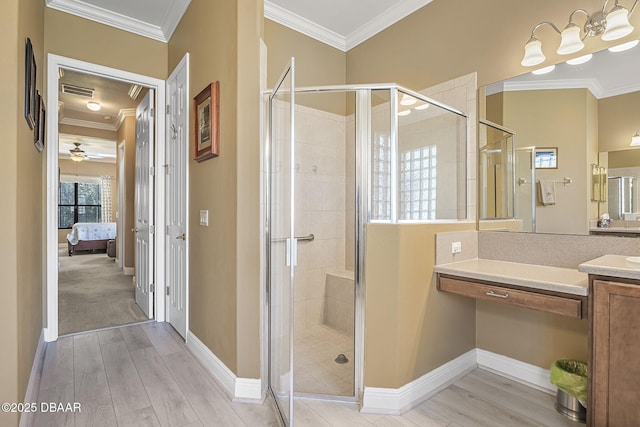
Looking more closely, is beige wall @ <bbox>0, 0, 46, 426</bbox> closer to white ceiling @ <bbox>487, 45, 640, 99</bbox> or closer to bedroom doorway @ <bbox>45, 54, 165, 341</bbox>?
bedroom doorway @ <bbox>45, 54, 165, 341</bbox>

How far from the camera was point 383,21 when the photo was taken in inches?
114

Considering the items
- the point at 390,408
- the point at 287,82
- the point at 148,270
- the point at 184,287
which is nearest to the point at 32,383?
the point at 184,287

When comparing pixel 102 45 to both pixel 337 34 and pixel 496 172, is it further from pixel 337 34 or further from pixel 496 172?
pixel 496 172

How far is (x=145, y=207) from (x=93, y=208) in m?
8.44

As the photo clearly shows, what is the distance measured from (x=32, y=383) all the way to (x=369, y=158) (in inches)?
94.6

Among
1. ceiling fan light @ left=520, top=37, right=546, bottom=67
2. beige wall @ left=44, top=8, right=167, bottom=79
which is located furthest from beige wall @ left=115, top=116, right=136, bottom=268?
ceiling fan light @ left=520, top=37, right=546, bottom=67

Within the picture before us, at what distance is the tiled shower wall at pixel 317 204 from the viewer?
6.82 feet

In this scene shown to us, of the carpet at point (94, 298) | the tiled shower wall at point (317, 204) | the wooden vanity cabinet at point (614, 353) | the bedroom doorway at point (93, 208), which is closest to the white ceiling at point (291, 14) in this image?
the bedroom doorway at point (93, 208)

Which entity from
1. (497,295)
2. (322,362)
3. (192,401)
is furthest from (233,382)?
(497,295)

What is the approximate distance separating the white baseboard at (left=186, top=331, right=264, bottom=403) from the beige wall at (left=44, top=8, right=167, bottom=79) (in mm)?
2667

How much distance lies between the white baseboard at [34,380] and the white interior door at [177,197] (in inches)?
36.4

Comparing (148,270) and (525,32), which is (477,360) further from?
(148,270)

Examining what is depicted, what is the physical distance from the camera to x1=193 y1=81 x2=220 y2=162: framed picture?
2160 mm
